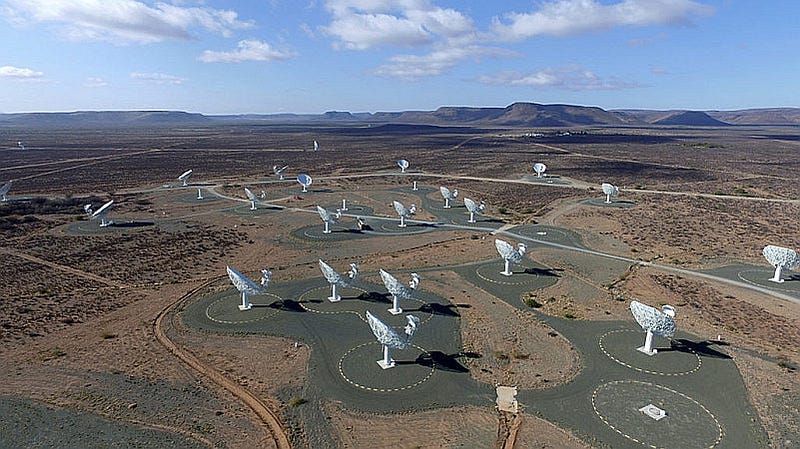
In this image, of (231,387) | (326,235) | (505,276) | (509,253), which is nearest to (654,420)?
(509,253)

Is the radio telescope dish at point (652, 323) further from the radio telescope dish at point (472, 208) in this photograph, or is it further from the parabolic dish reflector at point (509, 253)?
the radio telescope dish at point (472, 208)

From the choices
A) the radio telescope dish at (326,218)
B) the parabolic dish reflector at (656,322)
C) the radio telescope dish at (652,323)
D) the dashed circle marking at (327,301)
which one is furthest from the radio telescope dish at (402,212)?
the parabolic dish reflector at (656,322)

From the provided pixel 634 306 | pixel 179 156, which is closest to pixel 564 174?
pixel 634 306

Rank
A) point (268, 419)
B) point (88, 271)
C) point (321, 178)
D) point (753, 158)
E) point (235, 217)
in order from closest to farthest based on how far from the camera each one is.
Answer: point (268, 419) < point (88, 271) < point (235, 217) < point (321, 178) < point (753, 158)

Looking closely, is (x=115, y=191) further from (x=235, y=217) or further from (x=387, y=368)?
(x=387, y=368)

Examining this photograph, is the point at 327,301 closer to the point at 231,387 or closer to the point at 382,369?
the point at 382,369

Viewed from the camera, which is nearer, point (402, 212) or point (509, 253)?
point (509, 253)
